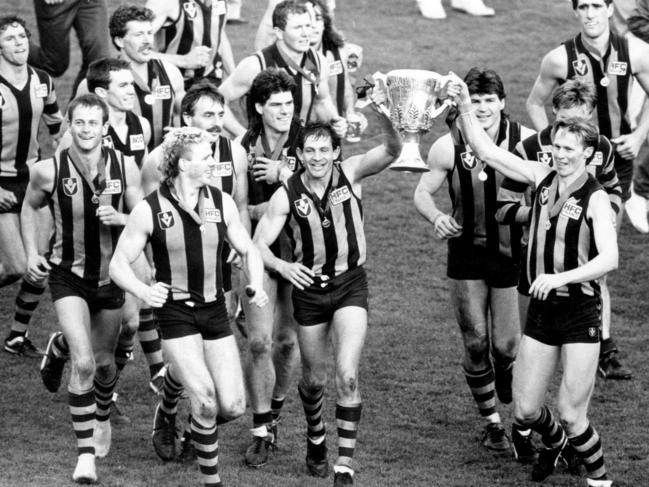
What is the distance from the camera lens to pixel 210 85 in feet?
27.2

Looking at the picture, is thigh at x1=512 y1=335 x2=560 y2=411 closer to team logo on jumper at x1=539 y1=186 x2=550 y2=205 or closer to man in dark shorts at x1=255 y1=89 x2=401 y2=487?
team logo on jumper at x1=539 y1=186 x2=550 y2=205

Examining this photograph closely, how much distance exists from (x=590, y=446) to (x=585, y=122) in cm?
172

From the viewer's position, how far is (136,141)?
8898 mm

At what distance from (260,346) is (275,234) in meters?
0.70

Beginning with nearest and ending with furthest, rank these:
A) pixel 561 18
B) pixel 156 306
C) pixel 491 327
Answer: pixel 156 306
pixel 491 327
pixel 561 18

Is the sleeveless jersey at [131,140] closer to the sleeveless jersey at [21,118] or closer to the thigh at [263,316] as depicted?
the sleeveless jersey at [21,118]

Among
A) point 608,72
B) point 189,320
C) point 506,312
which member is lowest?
point 506,312

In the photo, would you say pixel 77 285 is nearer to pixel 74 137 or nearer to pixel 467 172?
pixel 74 137

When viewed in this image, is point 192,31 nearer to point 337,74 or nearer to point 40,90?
point 337,74

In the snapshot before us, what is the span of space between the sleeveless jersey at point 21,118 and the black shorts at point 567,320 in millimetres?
4140

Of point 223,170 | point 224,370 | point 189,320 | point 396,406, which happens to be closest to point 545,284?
point 224,370

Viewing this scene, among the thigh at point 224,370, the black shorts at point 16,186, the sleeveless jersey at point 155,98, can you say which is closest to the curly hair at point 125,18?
the sleeveless jersey at point 155,98

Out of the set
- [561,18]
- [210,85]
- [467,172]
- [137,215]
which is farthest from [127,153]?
[561,18]

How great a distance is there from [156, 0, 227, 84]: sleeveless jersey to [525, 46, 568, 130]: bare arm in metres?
2.67
